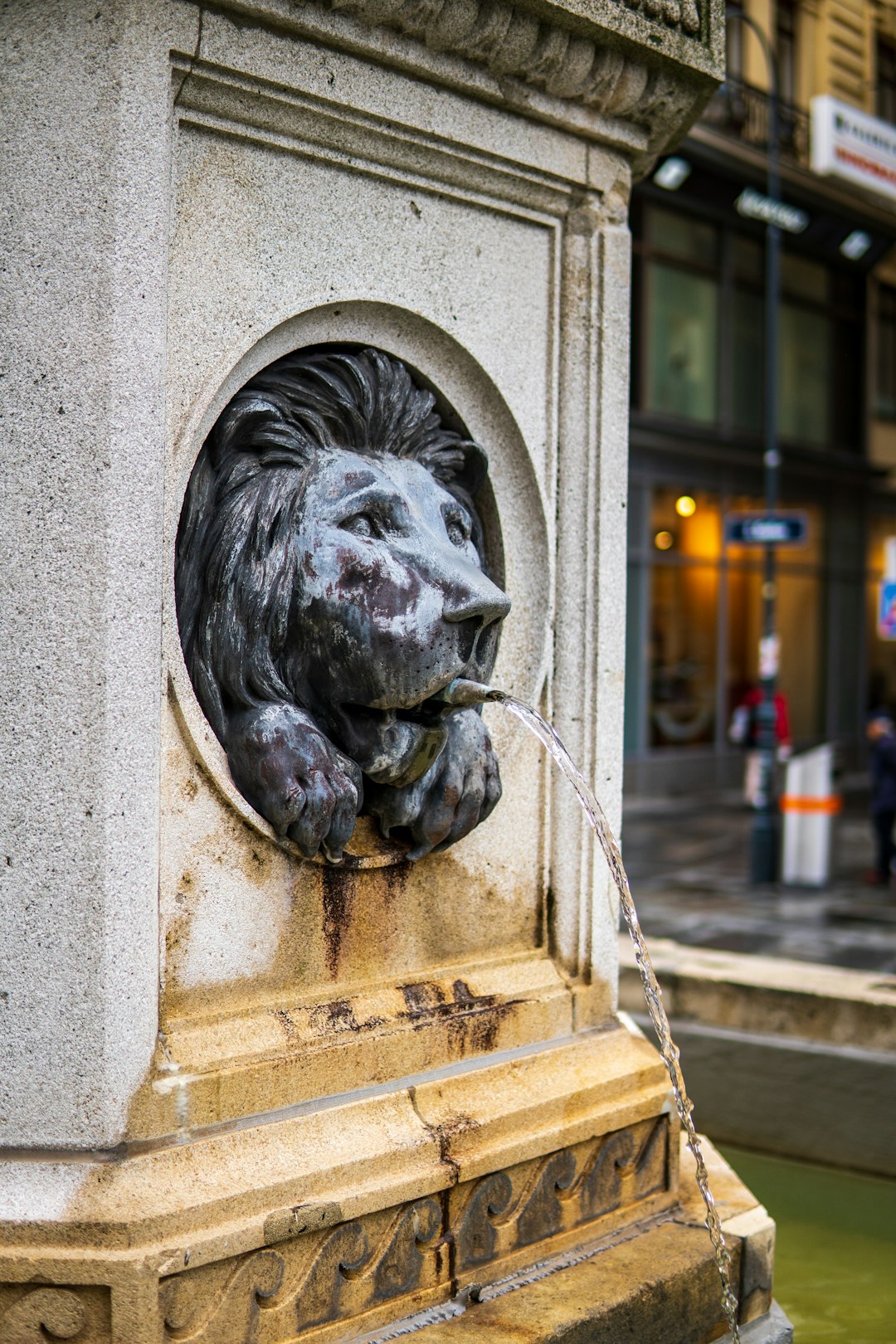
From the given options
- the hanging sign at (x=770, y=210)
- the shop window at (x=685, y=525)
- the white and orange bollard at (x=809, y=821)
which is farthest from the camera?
the shop window at (x=685, y=525)

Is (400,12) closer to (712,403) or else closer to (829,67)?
(712,403)

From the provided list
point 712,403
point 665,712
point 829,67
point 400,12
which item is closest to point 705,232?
point 712,403

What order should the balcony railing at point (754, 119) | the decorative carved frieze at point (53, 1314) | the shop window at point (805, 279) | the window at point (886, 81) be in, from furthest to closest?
the window at point (886, 81) < the shop window at point (805, 279) < the balcony railing at point (754, 119) < the decorative carved frieze at point (53, 1314)

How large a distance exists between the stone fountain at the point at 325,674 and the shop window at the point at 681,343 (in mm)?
16222

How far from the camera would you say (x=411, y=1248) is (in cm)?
273

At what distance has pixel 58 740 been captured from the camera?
2.43m

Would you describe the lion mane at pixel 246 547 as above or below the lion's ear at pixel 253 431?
below

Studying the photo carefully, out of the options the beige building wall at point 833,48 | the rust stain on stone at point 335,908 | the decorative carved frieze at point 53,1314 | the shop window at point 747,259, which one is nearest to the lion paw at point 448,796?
the rust stain on stone at point 335,908

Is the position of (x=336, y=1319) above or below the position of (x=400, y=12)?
below

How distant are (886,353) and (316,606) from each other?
23.6 m

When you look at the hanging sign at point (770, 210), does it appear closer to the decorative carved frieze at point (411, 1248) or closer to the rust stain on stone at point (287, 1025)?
the decorative carved frieze at point (411, 1248)

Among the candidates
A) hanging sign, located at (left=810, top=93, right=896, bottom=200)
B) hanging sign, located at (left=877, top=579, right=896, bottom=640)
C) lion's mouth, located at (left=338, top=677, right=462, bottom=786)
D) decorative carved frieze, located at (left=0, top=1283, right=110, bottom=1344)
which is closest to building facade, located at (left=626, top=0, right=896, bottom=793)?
hanging sign, located at (left=810, top=93, right=896, bottom=200)

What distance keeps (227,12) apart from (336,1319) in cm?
238

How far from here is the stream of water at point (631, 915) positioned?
2934mm
